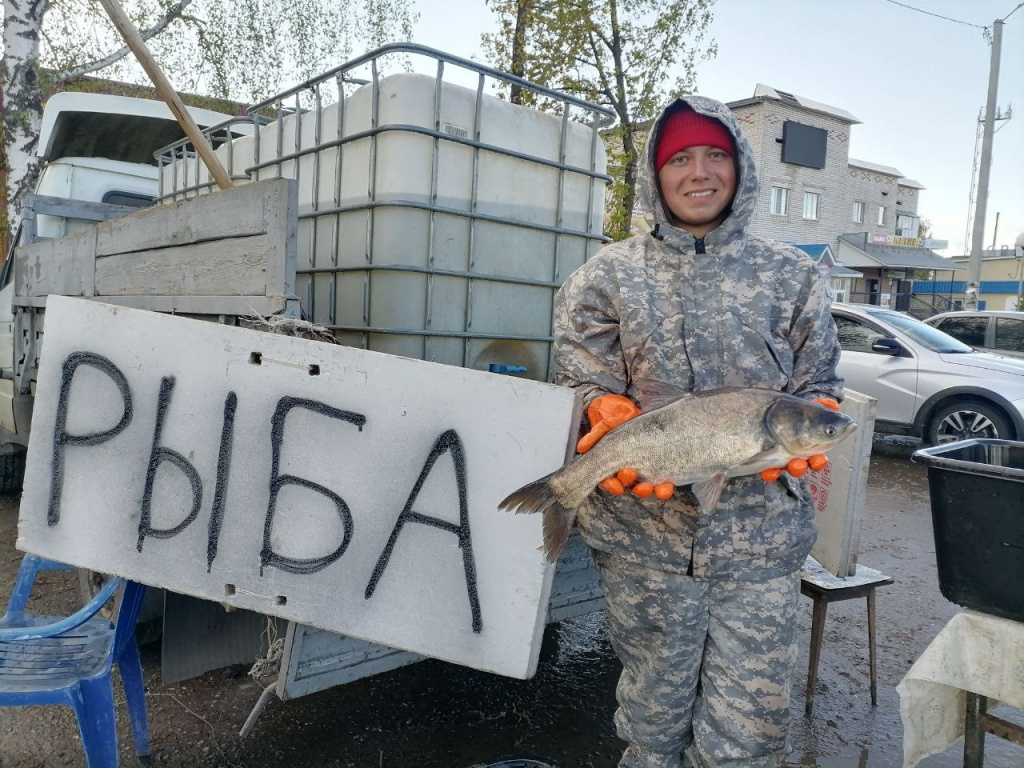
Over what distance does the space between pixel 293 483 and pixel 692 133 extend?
4.71 ft

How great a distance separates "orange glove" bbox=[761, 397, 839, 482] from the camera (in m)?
1.63

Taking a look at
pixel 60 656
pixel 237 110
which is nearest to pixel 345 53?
pixel 237 110

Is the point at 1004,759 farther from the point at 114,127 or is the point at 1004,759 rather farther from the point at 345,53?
the point at 345,53

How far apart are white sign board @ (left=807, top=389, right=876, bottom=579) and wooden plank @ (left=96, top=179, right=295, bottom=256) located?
7.18 feet

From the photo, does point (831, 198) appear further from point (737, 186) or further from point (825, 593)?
point (737, 186)

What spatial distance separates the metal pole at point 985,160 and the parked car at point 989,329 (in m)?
6.38

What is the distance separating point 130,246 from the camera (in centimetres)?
A: 315

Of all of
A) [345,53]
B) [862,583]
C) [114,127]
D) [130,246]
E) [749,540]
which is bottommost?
[862,583]

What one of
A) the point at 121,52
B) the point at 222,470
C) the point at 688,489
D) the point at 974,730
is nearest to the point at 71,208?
the point at 222,470

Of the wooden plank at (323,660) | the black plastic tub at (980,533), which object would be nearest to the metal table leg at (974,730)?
the black plastic tub at (980,533)

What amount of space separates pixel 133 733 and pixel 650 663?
6.02 feet

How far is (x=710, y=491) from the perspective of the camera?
1.62 metres

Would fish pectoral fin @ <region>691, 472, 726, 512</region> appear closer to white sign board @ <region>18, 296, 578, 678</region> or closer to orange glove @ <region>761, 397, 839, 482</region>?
orange glove @ <region>761, 397, 839, 482</region>

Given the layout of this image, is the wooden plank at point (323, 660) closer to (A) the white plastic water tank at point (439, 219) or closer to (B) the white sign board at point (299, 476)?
(B) the white sign board at point (299, 476)
